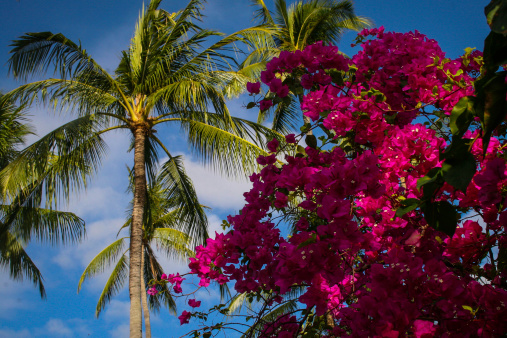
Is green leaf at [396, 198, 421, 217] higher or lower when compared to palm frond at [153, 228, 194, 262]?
lower

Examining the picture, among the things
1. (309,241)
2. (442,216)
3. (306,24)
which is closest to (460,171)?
(442,216)

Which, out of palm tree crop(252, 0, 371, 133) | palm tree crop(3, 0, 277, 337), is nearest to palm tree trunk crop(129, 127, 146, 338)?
palm tree crop(3, 0, 277, 337)

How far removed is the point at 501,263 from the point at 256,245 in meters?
0.98

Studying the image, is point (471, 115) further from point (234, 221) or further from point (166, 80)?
point (166, 80)

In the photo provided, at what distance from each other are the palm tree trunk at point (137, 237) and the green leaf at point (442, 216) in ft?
15.7

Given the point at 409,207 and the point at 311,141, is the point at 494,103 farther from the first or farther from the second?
the point at 311,141

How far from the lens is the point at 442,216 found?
2.80 ft

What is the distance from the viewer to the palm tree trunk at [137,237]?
5.01 metres

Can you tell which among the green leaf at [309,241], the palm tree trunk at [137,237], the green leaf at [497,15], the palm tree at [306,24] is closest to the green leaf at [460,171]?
the green leaf at [497,15]

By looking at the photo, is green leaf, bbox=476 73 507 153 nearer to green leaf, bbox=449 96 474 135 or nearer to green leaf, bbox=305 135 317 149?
green leaf, bbox=449 96 474 135

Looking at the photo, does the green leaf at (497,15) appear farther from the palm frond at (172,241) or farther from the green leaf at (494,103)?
the palm frond at (172,241)

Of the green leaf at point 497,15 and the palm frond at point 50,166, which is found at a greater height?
the palm frond at point 50,166

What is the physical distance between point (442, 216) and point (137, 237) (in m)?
5.12

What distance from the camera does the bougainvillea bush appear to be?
3.50ft
